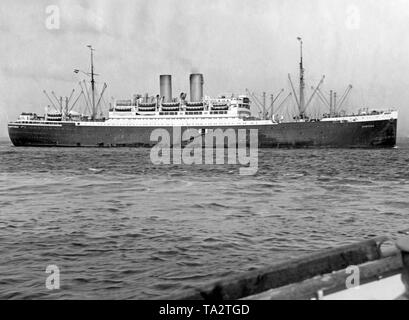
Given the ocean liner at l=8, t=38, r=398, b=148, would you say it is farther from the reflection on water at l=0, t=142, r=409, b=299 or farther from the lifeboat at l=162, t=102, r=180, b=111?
the reflection on water at l=0, t=142, r=409, b=299

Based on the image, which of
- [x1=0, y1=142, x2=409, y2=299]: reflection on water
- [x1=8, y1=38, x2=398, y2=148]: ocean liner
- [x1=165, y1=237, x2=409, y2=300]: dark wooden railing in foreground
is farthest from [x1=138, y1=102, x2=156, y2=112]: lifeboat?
[x1=165, y1=237, x2=409, y2=300]: dark wooden railing in foreground

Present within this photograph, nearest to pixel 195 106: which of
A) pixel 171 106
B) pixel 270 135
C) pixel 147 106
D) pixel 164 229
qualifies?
pixel 171 106

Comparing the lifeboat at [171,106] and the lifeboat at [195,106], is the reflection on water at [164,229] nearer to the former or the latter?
the lifeboat at [195,106]

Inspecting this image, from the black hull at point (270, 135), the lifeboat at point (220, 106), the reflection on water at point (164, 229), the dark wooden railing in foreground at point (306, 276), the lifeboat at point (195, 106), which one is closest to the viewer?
the dark wooden railing in foreground at point (306, 276)

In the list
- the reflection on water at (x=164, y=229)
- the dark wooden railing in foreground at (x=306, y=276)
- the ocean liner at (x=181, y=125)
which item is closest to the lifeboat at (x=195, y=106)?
the ocean liner at (x=181, y=125)

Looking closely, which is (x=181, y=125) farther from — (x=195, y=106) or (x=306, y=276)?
(x=306, y=276)
